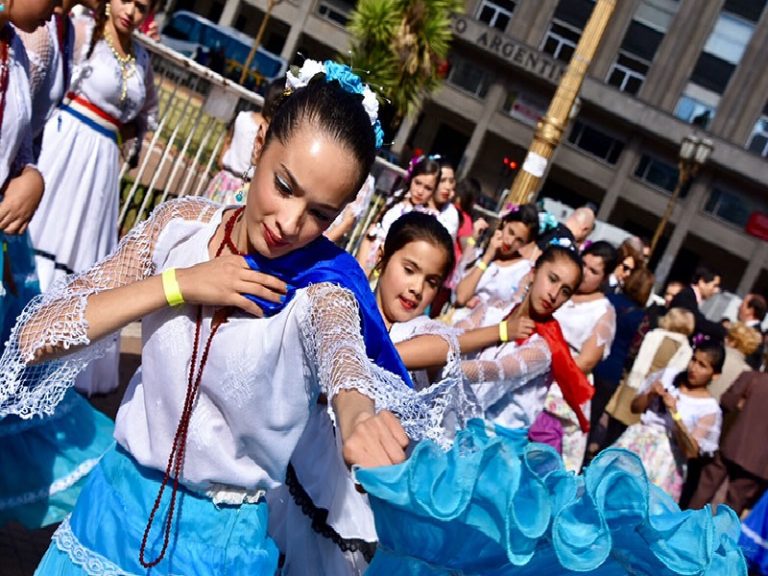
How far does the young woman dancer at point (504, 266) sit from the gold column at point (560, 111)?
4.62 metres

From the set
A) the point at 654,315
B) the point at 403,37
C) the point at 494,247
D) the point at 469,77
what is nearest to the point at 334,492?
the point at 494,247

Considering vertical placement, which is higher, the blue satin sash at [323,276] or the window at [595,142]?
the window at [595,142]

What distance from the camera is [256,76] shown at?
3052 cm

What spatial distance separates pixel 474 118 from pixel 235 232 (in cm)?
3977

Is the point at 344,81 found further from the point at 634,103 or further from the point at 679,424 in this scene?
the point at 634,103

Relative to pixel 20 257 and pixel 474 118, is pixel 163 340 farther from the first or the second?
pixel 474 118

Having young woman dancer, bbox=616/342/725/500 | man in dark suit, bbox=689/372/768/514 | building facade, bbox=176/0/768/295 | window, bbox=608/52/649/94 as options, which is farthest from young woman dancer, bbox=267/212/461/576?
window, bbox=608/52/649/94

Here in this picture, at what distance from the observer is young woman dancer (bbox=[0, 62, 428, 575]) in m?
2.34

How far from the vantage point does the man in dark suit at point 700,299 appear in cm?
916

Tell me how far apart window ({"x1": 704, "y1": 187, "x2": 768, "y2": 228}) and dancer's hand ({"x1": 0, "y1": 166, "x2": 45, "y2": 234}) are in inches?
1583

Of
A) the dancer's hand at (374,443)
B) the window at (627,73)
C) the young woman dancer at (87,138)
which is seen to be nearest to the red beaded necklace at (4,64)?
the young woman dancer at (87,138)

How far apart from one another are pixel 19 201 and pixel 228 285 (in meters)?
1.30

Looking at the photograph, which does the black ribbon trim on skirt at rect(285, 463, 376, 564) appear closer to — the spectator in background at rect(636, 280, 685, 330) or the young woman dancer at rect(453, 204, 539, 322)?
the young woman dancer at rect(453, 204, 539, 322)

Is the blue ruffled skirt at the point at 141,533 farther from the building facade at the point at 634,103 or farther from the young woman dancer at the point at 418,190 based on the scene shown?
the building facade at the point at 634,103
